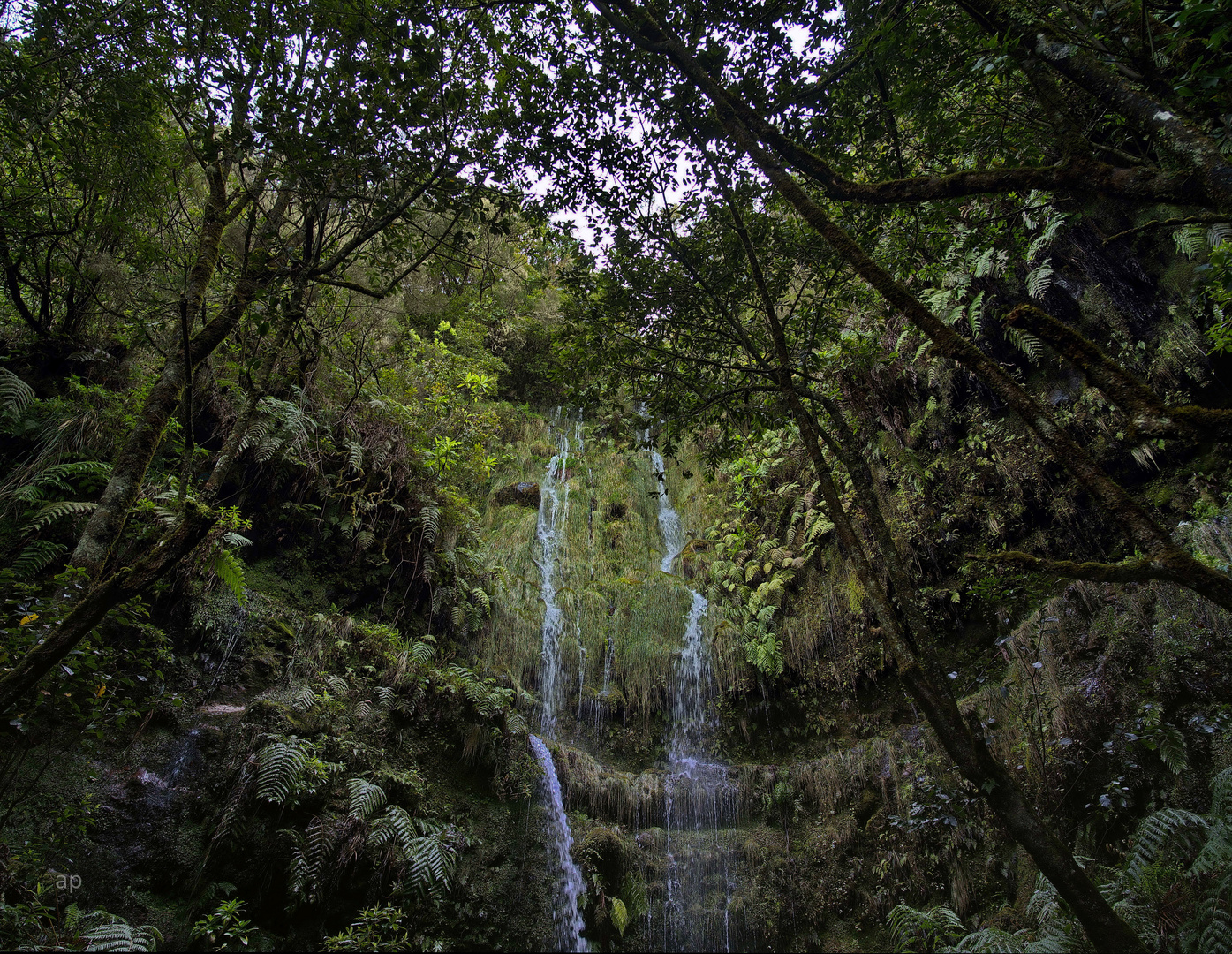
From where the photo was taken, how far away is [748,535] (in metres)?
11.2

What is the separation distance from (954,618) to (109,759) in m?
9.65

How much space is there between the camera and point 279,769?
5.25m

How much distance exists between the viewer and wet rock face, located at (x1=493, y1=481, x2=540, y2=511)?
1309 cm

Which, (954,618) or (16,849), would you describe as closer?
(16,849)

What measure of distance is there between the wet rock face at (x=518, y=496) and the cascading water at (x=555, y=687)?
0.63ft

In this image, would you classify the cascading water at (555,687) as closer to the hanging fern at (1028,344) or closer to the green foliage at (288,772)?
the green foliage at (288,772)

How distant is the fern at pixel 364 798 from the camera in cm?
551

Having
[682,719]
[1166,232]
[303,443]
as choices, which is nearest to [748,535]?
[682,719]

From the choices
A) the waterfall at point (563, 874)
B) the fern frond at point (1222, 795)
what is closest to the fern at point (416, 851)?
the waterfall at point (563, 874)

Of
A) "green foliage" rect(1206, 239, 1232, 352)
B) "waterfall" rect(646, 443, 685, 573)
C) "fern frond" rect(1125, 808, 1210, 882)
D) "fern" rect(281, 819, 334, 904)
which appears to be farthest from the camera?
"waterfall" rect(646, 443, 685, 573)

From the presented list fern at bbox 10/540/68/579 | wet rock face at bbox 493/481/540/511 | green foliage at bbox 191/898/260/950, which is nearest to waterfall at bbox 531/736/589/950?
green foliage at bbox 191/898/260/950

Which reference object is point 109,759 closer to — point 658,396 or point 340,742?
point 340,742

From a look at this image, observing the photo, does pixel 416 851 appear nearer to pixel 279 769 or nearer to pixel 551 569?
pixel 279 769

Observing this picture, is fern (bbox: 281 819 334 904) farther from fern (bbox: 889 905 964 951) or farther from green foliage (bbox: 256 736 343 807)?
fern (bbox: 889 905 964 951)
